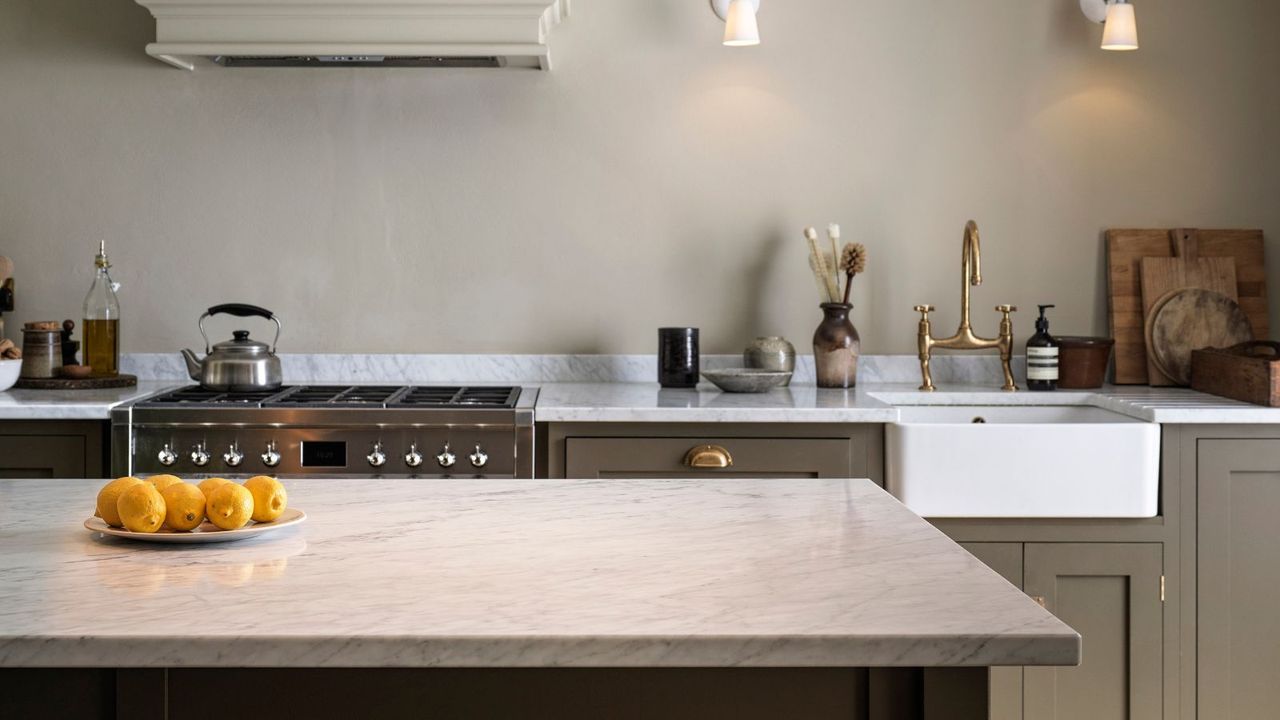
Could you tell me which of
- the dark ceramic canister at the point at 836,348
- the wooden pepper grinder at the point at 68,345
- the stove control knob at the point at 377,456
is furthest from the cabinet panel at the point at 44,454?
the dark ceramic canister at the point at 836,348

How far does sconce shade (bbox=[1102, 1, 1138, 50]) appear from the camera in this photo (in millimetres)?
3152

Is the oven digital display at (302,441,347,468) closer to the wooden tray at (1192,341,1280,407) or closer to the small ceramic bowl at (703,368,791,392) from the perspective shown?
the small ceramic bowl at (703,368,791,392)

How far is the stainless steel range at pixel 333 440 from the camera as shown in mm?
2732

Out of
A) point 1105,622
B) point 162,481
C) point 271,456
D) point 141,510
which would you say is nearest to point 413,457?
point 271,456

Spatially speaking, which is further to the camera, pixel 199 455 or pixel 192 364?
pixel 192 364

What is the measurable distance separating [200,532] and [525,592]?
438 millimetres

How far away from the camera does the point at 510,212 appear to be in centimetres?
342

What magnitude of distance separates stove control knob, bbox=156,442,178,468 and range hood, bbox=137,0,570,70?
1.01 metres

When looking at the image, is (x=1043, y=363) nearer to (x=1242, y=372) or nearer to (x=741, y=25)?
(x=1242, y=372)

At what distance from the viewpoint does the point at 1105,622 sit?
2.72 meters

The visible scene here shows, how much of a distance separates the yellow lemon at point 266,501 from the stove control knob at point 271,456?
1.31 metres

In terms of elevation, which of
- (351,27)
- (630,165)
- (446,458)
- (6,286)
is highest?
(351,27)

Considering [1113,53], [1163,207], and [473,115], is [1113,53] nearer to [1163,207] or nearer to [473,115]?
[1163,207]

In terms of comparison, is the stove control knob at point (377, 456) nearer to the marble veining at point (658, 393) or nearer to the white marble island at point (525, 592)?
the marble veining at point (658, 393)
